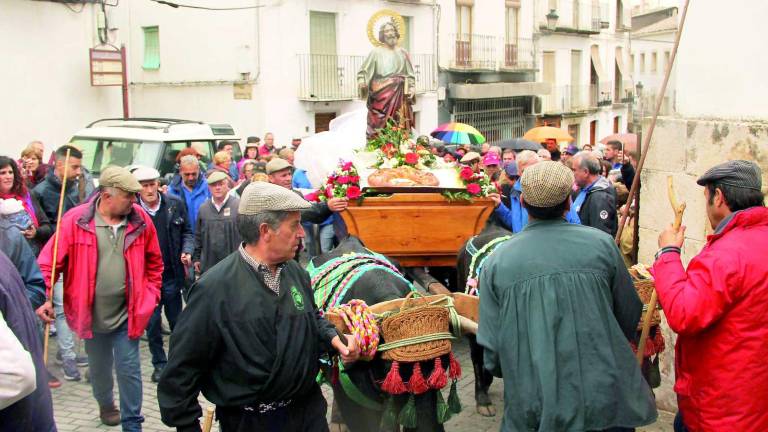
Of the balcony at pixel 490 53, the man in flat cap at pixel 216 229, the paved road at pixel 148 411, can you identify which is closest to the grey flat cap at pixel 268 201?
the paved road at pixel 148 411

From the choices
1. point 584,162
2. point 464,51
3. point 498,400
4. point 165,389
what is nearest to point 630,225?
point 584,162

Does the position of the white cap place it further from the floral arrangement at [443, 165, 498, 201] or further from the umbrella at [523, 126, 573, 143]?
the umbrella at [523, 126, 573, 143]

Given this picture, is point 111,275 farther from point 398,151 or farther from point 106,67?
point 106,67

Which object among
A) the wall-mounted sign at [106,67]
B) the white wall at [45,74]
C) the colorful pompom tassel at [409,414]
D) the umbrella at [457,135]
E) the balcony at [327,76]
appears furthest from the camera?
the balcony at [327,76]

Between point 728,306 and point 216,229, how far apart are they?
5.11 meters

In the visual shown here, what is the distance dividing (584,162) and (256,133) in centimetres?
1485

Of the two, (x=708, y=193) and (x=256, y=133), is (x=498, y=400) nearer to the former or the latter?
(x=708, y=193)

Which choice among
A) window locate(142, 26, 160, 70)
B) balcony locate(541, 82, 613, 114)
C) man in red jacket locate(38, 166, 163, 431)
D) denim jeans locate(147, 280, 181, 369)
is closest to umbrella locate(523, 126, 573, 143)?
window locate(142, 26, 160, 70)

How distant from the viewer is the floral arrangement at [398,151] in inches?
329

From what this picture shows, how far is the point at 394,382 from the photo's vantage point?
4621 mm

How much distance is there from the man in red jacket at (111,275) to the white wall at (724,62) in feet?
12.6

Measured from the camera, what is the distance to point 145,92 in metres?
23.6

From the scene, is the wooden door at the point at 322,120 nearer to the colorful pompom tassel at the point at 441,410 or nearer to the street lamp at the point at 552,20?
the street lamp at the point at 552,20

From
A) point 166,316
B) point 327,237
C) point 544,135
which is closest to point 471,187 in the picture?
point 166,316
